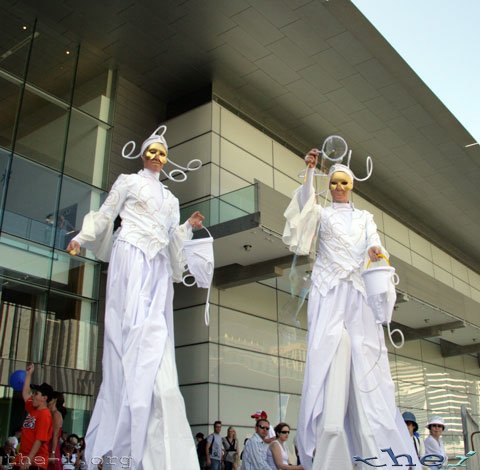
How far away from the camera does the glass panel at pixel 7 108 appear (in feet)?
42.3

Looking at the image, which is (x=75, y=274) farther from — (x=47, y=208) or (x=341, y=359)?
(x=341, y=359)

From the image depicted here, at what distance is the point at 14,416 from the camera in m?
11.4

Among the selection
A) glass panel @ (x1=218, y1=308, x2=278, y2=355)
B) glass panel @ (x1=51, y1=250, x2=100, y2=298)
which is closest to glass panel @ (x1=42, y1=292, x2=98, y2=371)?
glass panel @ (x1=51, y1=250, x2=100, y2=298)

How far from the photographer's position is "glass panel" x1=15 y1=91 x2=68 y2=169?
13203mm

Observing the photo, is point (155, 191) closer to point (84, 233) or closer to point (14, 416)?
point (84, 233)

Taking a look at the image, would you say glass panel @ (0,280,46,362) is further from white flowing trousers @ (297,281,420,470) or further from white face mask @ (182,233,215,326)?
white flowing trousers @ (297,281,420,470)

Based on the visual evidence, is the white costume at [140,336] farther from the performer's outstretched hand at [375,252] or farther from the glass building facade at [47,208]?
the glass building facade at [47,208]

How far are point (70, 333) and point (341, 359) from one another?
30.9ft

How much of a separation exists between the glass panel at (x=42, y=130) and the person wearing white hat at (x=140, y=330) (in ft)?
29.1

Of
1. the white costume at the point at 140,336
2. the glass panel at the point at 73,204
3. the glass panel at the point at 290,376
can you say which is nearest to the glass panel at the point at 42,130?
the glass panel at the point at 73,204

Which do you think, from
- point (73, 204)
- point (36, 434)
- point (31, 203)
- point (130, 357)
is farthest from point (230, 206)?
point (130, 357)

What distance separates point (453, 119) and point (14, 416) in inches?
551

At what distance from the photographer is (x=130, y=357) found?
13.5 ft

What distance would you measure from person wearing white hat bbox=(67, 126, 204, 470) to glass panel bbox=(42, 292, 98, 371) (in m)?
7.95
